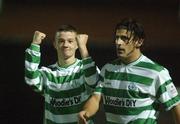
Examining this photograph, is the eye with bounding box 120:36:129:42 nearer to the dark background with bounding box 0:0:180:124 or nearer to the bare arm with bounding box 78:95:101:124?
the bare arm with bounding box 78:95:101:124

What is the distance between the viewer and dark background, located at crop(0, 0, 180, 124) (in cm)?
647

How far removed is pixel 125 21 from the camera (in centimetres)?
467

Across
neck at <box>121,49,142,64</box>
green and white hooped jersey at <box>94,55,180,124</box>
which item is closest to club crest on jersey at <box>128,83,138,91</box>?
green and white hooped jersey at <box>94,55,180,124</box>

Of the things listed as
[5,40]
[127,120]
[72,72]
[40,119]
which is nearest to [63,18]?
[5,40]

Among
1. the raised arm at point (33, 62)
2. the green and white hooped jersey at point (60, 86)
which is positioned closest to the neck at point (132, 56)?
the green and white hooped jersey at point (60, 86)

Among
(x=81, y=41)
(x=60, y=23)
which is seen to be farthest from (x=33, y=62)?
(x=60, y=23)

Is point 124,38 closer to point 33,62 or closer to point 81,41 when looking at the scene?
point 81,41

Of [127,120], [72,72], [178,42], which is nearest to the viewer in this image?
[127,120]

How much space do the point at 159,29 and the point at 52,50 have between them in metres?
1.03

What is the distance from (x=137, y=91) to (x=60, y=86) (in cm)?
68

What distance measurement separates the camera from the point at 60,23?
653 cm

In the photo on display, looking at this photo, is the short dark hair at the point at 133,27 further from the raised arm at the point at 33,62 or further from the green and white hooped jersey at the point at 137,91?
the raised arm at the point at 33,62

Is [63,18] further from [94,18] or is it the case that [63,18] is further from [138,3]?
[138,3]

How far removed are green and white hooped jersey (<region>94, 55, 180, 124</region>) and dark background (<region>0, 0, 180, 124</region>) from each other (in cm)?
170
